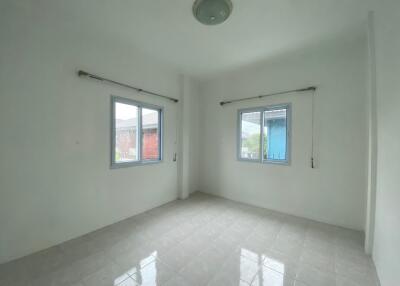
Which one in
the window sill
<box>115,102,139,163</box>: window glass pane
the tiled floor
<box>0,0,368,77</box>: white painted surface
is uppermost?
<box>0,0,368,77</box>: white painted surface

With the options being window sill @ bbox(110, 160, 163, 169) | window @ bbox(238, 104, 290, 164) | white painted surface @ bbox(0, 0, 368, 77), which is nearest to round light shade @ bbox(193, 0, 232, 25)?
white painted surface @ bbox(0, 0, 368, 77)

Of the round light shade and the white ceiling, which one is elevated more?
the white ceiling

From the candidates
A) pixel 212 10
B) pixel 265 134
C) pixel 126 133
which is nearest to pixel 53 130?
pixel 126 133

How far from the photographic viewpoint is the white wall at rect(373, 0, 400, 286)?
126 centimetres

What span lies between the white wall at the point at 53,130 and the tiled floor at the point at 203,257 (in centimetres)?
31

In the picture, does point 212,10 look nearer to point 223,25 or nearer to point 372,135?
point 223,25

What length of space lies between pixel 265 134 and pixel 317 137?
842 mm

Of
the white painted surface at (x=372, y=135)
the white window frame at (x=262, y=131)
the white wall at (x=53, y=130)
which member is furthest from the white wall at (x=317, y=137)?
the white wall at (x=53, y=130)

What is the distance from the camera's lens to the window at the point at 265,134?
3092 mm

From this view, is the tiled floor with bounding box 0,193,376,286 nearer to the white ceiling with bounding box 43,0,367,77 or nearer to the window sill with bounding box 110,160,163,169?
the window sill with bounding box 110,160,163,169

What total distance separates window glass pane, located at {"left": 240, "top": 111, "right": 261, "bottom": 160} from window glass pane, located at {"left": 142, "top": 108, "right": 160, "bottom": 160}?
177 centimetres

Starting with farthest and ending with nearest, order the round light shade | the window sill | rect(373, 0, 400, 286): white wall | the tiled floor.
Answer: the window sill, the round light shade, the tiled floor, rect(373, 0, 400, 286): white wall

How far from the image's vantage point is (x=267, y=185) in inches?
127

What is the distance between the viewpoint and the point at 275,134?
3184 millimetres
